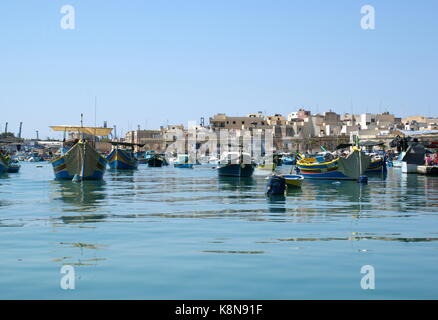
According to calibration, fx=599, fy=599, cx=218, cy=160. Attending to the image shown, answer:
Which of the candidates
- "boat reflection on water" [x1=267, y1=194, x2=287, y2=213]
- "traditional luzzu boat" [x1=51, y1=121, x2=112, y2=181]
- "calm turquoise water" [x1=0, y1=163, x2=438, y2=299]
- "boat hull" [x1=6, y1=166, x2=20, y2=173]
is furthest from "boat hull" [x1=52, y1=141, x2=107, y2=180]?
"boat hull" [x1=6, y1=166, x2=20, y2=173]

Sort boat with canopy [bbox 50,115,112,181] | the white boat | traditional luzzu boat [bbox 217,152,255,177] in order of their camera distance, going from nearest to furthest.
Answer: boat with canopy [bbox 50,115,112,181], traditional luzzu boat [bbox 217,152,255,177], the white boat

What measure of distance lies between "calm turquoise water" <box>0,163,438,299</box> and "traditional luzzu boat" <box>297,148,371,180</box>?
2343cm

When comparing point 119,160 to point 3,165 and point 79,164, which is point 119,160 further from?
point 79,164

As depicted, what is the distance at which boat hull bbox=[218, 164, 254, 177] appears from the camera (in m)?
58.6

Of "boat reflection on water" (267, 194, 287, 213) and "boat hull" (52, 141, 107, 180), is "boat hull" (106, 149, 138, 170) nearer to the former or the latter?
"boat hull" (52, 141, 107, 180)

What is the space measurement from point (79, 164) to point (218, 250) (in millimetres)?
37984

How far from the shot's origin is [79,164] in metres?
51.7

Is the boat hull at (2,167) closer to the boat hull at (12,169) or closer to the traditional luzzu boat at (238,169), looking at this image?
the boat hull at (12,169)

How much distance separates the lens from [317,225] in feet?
69.5

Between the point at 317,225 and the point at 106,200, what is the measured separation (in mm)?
14760

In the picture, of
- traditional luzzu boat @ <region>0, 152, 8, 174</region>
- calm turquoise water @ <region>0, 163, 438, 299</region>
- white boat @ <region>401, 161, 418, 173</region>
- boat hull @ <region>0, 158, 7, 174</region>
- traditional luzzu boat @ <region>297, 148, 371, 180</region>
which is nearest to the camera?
calm turquoise water @ <region>0, 163, 438, 299</region>

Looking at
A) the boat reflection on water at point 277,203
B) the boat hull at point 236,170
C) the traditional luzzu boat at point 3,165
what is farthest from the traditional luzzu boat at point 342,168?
the traditional luzzu boat at point 3,165

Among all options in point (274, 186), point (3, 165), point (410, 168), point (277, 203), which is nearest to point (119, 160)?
point (3, 165)
